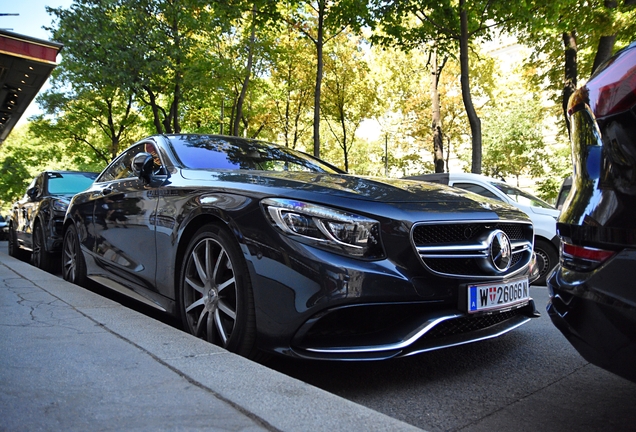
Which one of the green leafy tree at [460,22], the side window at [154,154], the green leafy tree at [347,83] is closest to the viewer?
the side window at [154,154]

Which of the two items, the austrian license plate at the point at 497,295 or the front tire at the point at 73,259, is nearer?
the austrian license plate at the point at 497,295

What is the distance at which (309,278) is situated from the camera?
9.09 feet

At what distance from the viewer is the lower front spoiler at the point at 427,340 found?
274 cm

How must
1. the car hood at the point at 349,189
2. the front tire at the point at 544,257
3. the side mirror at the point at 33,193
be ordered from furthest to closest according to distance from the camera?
1. the side mirror at the point at 33,193
2. the front tire at the point at 544,257
3. the car hood at the point at 349,189

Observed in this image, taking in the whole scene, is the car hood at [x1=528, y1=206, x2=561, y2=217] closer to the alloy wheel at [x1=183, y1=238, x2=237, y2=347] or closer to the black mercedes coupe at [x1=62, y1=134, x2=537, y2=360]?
the black mercedes coupe at [x1=62, y1=134, x2=537, y2=360]

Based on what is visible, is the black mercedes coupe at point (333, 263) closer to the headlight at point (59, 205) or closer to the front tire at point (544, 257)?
the headlight at point (59, 205)

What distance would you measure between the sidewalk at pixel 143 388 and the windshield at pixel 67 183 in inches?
224

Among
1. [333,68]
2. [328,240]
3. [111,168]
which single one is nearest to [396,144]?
[333,68]

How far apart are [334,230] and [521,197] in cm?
665

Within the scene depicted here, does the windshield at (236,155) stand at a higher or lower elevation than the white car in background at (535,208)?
higher

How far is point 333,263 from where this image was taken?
9.04 feet

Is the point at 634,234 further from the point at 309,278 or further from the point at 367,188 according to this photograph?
the point at 367,188

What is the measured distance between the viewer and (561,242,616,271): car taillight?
211 cm

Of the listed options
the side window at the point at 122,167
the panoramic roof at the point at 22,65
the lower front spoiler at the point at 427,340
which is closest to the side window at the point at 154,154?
the side window at the point at 122,167
